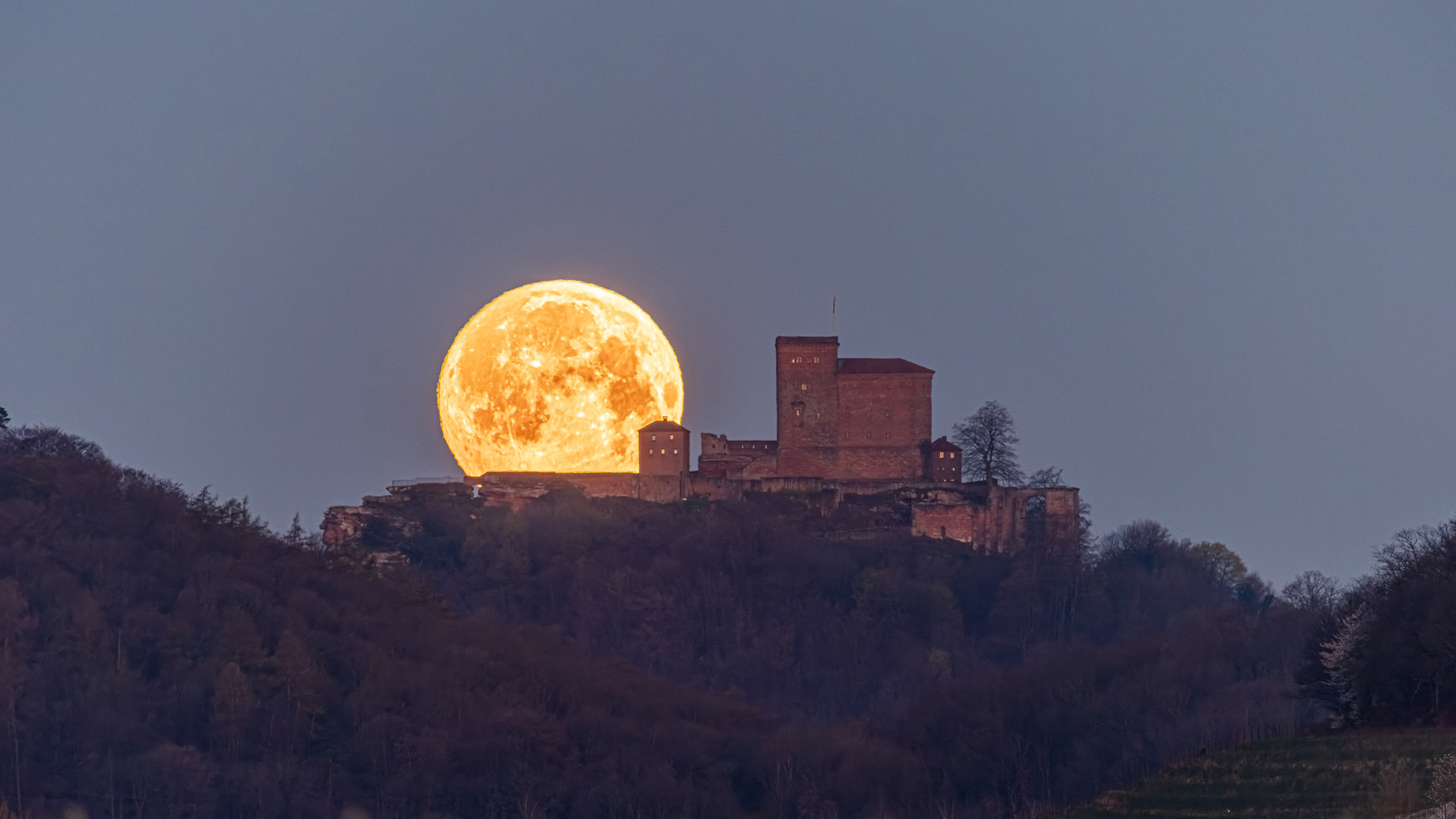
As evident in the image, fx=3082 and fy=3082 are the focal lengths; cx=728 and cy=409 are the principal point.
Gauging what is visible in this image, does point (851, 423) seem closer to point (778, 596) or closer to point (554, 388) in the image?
point (778, 596)

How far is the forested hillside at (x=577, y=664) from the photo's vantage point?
69438 millimetres

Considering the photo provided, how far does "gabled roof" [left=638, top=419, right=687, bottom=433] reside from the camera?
95.6 metres

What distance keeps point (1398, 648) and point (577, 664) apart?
31.7 metres

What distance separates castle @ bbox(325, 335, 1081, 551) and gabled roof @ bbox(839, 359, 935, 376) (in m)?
0.08

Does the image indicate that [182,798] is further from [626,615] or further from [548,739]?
[626,615]

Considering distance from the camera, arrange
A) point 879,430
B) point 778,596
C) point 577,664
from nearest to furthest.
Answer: point 577,664, point 778,596, point 879,430

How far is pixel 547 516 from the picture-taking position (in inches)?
3750

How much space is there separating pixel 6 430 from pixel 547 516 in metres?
16.5

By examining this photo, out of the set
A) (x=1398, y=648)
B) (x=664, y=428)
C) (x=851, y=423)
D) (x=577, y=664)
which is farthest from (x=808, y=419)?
(x=1398, y=648)

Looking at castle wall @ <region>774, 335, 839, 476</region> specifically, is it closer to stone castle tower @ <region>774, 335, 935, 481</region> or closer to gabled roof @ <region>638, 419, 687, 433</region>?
stone castle tower @ <region>774, 335, 935, 481</region>

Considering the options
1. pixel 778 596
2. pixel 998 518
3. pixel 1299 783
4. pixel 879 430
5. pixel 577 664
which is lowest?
pixel 1299 783

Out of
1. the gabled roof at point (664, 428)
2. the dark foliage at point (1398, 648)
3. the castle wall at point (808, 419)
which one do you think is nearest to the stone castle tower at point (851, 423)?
the castle wall at point (808, 419)

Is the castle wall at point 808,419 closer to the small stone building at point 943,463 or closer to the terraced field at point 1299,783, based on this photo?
the small stone building at point 943,463

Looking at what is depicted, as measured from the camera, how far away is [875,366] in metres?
97.5
